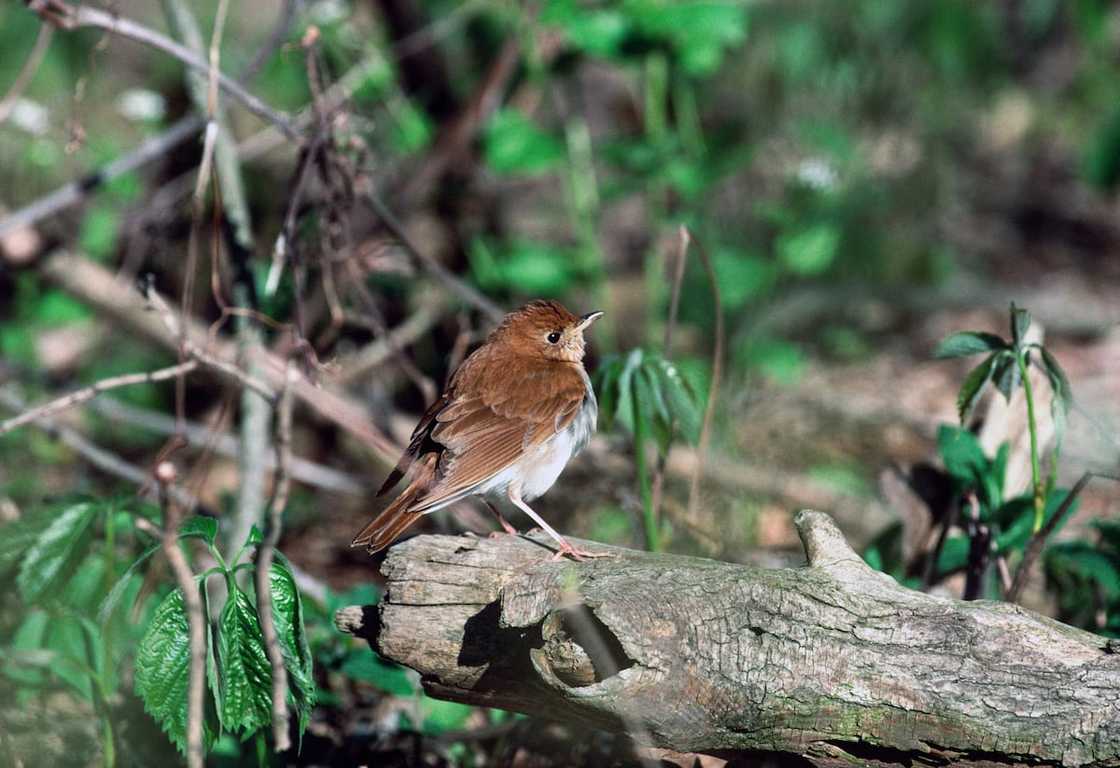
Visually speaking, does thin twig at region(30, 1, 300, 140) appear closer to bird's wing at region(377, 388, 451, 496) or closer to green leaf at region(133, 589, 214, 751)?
bird's wing at region(377, 388, 451, 496)

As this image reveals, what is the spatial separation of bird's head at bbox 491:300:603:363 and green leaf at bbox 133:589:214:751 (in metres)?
1.35

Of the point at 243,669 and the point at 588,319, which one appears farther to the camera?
the point at 588,319

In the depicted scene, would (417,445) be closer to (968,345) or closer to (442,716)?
(442,716)

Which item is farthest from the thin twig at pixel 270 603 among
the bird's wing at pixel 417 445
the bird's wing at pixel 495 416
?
the bird's wing at pixel 417 445

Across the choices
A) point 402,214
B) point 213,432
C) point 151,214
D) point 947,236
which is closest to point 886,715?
point 213,432

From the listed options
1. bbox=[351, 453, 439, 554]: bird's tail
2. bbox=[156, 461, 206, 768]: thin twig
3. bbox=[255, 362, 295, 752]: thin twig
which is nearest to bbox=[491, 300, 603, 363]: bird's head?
bbox=[351, 453, 439, 554]: bird's tail

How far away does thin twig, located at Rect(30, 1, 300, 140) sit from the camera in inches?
132

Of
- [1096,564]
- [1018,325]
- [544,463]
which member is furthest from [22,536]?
[1096,564]

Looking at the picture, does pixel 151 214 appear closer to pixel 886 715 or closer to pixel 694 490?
pixel 694 490

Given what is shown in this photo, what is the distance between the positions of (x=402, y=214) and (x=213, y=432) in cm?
251

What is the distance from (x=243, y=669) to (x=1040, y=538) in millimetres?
1844

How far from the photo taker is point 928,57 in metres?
7.83

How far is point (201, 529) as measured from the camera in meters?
2.53

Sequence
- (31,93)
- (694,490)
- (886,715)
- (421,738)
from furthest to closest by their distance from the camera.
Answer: (31,93) < (694,490) < (421,738) < (886,715)
